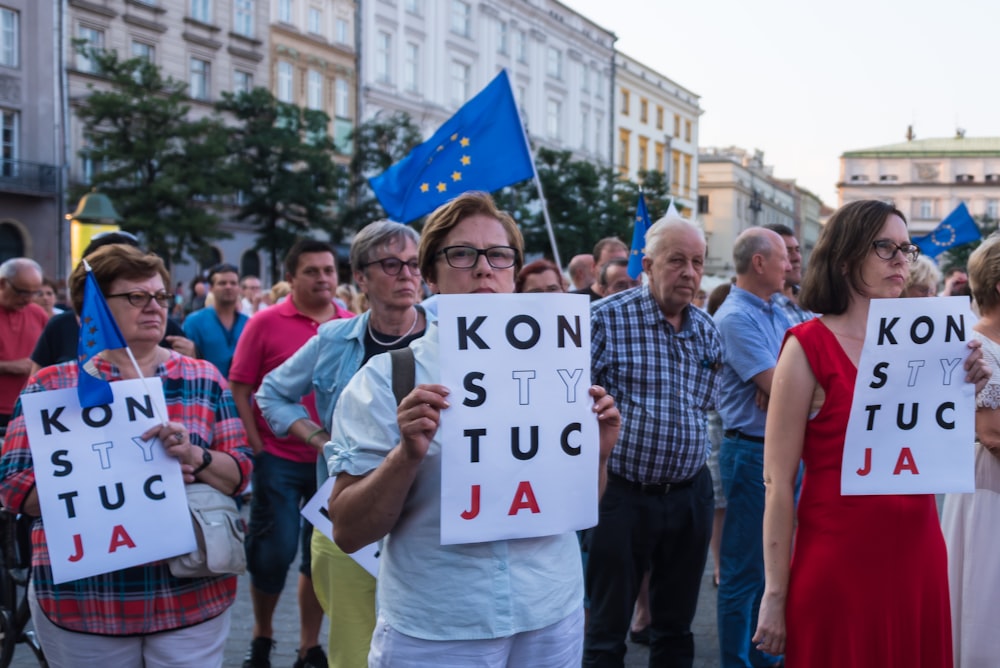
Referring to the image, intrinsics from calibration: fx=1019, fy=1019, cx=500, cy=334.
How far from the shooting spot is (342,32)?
39656mm

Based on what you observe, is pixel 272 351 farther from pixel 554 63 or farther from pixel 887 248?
pixel 554 63

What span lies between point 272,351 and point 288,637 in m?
1.75

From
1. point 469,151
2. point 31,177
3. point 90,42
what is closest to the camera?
point 469,151

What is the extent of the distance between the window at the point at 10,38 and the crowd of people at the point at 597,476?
88.1ft

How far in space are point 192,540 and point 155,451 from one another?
0.31 meters

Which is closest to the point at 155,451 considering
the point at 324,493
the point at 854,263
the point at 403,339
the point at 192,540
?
the point at 192,540

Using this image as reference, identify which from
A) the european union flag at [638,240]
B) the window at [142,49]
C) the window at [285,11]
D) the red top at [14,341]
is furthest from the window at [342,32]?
the red top at [14,341]

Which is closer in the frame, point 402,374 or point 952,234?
point 402,374

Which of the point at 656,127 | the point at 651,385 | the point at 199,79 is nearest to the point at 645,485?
the point at 651,385

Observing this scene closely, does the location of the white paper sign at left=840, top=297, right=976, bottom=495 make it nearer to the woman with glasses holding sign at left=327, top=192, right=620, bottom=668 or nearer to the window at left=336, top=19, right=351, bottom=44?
the woman with glasses holding sign at left=327, top=192, right=620, bottom=668

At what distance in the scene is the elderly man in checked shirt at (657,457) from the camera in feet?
14.3

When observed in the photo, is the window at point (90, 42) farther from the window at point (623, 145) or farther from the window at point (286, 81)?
the window at point (623, 145)

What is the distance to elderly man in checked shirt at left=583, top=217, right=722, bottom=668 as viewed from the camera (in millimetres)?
4348

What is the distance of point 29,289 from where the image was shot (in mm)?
7258
